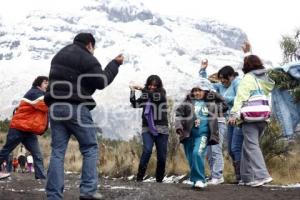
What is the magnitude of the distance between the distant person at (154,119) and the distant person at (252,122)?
1.46 meters

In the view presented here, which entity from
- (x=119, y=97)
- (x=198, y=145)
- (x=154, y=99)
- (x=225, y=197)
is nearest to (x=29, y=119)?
(x=154, y=99)

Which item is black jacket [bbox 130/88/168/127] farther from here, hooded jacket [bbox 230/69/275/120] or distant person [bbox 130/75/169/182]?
hooded jacket [bbox 230/69/275/120]

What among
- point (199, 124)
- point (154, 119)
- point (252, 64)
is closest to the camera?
point (199, 124)

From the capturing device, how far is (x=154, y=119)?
8.42 metres

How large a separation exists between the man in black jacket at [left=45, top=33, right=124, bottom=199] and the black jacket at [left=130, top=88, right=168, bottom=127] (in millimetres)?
2738

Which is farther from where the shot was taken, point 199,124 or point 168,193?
point 199,124

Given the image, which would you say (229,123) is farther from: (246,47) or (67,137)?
(67,137)

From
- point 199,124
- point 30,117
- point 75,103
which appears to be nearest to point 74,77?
point 75,103

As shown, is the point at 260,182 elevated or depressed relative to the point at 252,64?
depressed

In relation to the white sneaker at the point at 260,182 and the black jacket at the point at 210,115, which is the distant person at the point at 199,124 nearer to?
the black jacket at the point at 210,115

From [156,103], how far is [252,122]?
71.0 inches

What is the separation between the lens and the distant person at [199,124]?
7.11 meters

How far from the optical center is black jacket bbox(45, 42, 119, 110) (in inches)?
223

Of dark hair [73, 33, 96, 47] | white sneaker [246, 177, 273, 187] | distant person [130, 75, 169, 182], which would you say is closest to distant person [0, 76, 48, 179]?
distant person [130, 75, 169, 182]
